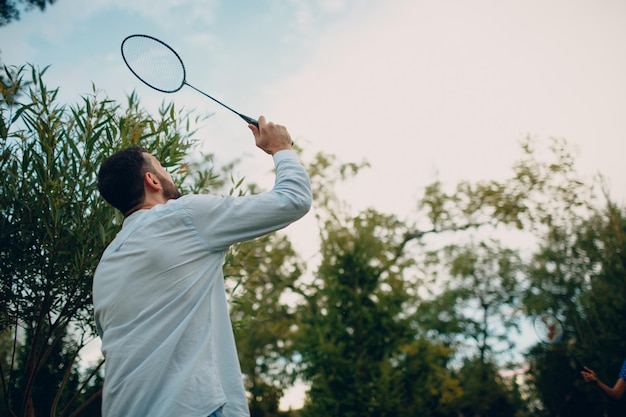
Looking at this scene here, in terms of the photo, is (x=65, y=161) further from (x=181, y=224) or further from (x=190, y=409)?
(x=190, y=409)

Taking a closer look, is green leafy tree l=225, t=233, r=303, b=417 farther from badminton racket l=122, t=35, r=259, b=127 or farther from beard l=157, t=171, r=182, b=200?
beard l=157, t=171, r=182, b=200

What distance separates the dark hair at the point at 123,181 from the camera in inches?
88.7

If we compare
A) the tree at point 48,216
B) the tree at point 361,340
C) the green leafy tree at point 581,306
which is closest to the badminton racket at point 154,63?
the tree at point 48,216

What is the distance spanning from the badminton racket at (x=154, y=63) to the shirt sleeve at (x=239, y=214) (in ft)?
7.91

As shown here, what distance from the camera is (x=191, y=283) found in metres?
1.94

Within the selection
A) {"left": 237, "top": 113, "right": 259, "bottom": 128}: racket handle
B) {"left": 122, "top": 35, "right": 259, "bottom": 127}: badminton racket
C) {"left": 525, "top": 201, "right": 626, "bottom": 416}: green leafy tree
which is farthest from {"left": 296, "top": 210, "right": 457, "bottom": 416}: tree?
{"left": 237, "top": 113, "right": 259, "bottom": 128}: racket handle

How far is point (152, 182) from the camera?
91.0 inches

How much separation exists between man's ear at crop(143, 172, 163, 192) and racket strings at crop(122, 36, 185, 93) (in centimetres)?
216

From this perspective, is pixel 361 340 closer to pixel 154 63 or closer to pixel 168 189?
pixel 154 63

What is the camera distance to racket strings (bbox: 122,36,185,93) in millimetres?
4141

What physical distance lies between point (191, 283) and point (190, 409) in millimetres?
477

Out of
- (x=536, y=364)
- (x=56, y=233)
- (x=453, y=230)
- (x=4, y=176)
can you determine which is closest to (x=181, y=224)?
(x=56, y=233)

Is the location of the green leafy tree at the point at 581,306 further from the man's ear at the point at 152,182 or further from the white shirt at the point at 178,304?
the man's ear at the point at 152,182

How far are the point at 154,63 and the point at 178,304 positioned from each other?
304 cm
